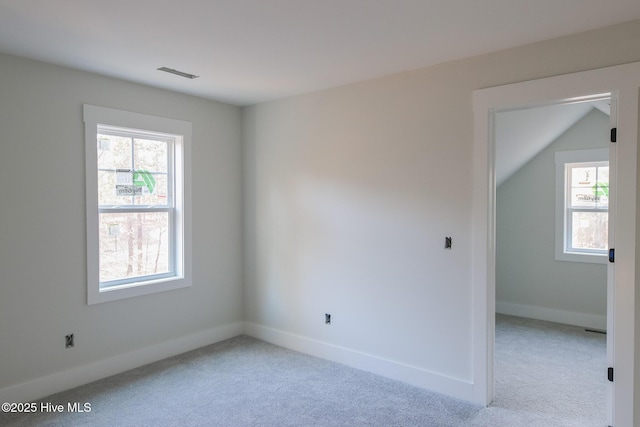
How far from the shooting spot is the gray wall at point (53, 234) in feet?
9.71

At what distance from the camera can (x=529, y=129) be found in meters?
4.37

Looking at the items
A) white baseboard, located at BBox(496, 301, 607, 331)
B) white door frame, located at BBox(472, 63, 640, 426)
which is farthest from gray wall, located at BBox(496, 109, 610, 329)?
white door frame, located at BBox(472, 63, 640, 426)

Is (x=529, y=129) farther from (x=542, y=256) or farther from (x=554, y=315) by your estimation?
(x=554, y=315)

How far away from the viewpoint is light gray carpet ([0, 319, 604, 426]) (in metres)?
2.76

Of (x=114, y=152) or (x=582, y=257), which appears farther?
(x=582, y=257)

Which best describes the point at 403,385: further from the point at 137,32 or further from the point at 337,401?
the point at 137,32

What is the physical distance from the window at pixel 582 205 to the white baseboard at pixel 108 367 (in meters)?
4.17

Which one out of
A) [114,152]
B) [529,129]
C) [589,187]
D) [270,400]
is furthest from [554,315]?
[114,152]

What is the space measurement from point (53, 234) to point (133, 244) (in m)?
0.72

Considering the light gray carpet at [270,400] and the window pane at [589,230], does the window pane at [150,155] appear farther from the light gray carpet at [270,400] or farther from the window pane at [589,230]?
the window pane at [589,230]

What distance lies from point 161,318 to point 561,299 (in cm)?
464

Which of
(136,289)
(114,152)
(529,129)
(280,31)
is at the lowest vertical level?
(136,289)

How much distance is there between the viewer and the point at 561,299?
200 inches

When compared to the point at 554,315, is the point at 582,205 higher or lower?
higher
